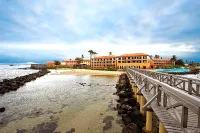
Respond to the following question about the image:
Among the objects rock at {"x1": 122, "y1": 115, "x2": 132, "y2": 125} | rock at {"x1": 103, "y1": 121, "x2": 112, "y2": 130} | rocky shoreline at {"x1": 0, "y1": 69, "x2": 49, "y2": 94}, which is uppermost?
rock at {"x1": 122, "y1": 115, "x2": 132, "y2": 125}

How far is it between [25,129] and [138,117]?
24.3 feet

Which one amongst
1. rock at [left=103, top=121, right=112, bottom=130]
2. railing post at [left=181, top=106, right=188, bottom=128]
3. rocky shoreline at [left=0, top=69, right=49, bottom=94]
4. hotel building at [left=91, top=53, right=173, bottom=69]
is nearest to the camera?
railing post at [left=181, top=106, right=188, bottom=128]

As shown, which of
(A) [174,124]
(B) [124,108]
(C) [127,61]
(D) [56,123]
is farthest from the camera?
(C) [127,61]

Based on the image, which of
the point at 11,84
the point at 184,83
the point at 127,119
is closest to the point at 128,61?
the point at 11,84

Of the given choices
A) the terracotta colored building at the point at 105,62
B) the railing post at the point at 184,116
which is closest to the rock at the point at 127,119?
the railing post at the point at 184,116

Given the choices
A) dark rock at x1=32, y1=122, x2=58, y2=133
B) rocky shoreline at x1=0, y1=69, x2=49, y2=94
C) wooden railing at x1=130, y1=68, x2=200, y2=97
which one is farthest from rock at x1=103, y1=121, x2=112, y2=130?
rocky shoreline at x1=0, y1=69, x2=49, y2=94

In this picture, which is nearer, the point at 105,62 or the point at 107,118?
the point at 107,118

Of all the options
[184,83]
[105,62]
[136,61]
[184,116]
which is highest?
[136,61]

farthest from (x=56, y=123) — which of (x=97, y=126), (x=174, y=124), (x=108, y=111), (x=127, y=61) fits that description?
(x=127, y=61)

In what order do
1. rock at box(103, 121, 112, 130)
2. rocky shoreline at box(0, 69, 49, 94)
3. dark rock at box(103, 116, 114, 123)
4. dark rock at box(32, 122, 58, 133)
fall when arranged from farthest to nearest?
rocky shoreline at box(0, 69, 49, 94)
dark rock at box(103, 116, 114, 123)
rock at box(103, 121, 112, 130)
dark rock at box(32, 122, 58, 133)

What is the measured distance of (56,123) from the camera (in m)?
10.3

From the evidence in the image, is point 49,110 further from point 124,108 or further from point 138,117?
point 138,117

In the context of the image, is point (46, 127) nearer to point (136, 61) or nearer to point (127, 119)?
point (127, 119)

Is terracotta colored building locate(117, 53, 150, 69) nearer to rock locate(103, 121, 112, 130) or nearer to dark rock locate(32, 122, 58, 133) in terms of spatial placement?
rock locate(103, 121, 112, 130)
